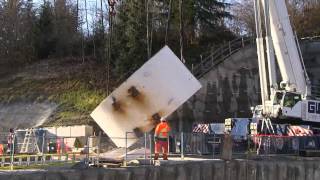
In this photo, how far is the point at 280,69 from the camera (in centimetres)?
3319

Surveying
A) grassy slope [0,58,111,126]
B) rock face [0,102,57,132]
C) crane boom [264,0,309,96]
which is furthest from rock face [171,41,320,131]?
rock face [0,102,57,132]

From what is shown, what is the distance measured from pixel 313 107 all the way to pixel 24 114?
25.5 meters

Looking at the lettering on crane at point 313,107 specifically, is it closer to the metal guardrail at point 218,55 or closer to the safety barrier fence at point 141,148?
the safety barrier fence at point 141,148

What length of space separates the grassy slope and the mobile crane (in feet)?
44.6

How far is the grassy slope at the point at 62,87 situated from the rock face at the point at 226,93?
7067 mm

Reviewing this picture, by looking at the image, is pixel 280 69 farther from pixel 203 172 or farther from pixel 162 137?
pixel 203 172

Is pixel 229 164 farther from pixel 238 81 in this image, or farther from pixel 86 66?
pixel 86 66

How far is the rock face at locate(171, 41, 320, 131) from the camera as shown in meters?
42.3

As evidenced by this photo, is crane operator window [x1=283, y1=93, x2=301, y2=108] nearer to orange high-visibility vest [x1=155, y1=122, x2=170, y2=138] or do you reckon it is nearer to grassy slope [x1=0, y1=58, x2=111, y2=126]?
orange high-visibility vest [x1=155, y1=122, x2=170, y2=138]

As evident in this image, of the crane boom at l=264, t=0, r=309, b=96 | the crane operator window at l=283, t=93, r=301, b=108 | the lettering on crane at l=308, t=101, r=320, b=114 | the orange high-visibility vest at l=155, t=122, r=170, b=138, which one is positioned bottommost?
the orange high-visibility vest at l=155, t=122, r=170, b=138

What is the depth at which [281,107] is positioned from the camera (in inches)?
1256

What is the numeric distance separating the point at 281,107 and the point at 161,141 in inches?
439

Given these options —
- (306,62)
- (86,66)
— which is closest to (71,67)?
(86,66)

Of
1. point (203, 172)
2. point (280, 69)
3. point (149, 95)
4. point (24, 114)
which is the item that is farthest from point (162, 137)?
point (24, 114)
